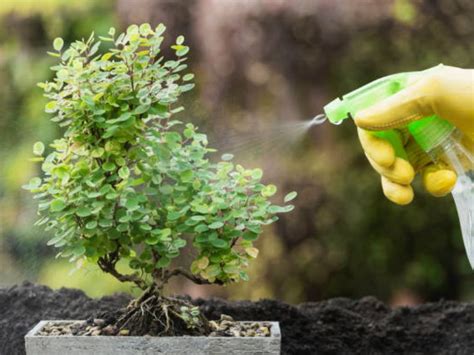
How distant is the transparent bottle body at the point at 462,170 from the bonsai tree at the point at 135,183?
40cm

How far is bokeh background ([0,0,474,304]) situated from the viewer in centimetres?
326

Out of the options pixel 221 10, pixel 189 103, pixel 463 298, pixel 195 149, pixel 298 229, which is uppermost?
pixel 221 10

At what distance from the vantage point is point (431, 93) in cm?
189

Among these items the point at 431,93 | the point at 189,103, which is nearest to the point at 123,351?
the point at 431,93

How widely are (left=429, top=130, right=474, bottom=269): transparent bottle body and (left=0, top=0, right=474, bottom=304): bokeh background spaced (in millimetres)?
1051

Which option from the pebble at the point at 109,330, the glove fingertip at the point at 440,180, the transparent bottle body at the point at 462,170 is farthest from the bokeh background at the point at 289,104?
the glove fingertip at the point at 440,180

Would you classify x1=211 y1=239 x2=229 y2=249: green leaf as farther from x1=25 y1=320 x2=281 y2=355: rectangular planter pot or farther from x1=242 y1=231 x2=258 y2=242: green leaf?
x1=25 y1=320 x2=281 y2=355: rectangular planter pot

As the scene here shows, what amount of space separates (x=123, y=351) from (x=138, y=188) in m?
0.69

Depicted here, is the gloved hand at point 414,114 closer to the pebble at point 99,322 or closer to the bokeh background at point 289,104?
the pebble at point 99,322

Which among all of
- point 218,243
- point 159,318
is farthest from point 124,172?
point 159,318

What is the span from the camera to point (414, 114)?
6.32 ft

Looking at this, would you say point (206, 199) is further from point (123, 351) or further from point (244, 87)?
point (244, 87)

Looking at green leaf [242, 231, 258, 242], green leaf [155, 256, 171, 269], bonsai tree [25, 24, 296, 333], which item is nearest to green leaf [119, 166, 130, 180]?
bonsai tree [25, 24, 296, 333]

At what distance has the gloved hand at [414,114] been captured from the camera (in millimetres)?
1890
